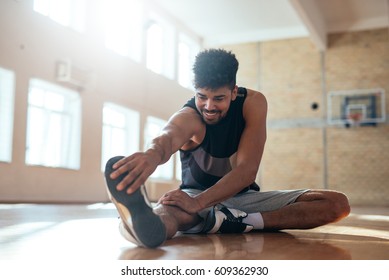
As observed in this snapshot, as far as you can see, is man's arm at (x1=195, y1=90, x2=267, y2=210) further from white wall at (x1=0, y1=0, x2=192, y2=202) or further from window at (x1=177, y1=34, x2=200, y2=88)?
window at (x1=177, y1=34, x2=200, y2=88)

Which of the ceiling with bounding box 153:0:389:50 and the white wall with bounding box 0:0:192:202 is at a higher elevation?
the ceiling with bounding box 153:0:389:50

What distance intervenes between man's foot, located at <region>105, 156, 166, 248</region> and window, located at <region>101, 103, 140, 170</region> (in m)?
8.81

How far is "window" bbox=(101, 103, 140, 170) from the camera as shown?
10.8 m

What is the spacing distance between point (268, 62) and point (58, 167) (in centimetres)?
782

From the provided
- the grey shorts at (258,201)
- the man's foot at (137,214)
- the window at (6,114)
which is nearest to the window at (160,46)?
the window at (6,114)

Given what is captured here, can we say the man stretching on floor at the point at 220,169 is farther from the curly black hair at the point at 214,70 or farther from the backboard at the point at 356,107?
the backboard at the point at 356,107

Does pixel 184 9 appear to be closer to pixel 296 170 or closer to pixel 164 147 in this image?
pixel 296 170

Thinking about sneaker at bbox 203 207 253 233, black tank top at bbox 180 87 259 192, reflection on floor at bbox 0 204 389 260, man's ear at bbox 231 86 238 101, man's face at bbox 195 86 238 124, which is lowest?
reflection on floor at bbox 0 204 389 260

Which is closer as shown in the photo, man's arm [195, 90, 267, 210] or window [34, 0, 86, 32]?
man's arm [195, 90, 267, 210]

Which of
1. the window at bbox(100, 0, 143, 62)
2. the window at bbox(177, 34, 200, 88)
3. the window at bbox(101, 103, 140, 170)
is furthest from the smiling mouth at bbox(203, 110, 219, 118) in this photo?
the window at bbox(177, 34, 200, 88)

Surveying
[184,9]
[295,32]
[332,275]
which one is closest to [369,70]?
[295,32]

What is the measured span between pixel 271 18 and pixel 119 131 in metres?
5.17

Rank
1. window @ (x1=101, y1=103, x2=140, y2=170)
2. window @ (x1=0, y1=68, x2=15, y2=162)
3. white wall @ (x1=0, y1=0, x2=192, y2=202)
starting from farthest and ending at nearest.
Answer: window @ (x1=101, y1=103, x2=140, y2=170) → white wall @ (x1=0, y1=0, x2=192, y2=202) → window @ (x1=0, y1=68, x2=15, y2=162)

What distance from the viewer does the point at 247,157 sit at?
8.26ft
